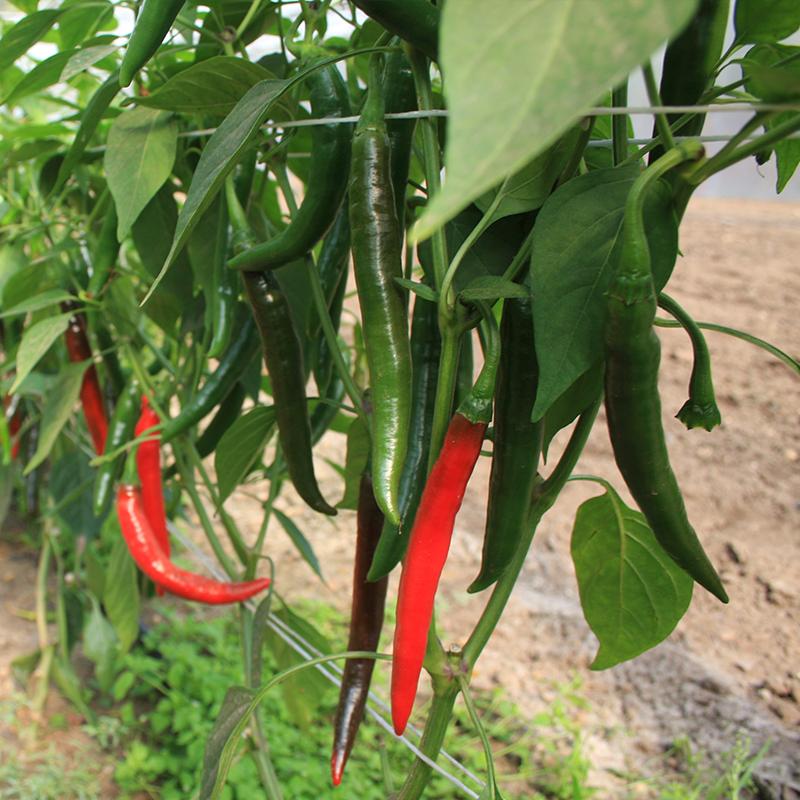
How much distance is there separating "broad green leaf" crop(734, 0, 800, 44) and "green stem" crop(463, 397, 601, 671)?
0.82 ft

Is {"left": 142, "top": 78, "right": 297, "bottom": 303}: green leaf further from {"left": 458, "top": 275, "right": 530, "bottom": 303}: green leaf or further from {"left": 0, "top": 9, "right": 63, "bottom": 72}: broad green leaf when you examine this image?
{"left": 0, "top": 9, "right": 63, "bottom": 72}: broad green leaf

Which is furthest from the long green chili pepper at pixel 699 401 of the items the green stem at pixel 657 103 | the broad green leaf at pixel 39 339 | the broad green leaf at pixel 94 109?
the broad green leaf at pixel 39 339

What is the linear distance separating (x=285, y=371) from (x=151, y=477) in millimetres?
395

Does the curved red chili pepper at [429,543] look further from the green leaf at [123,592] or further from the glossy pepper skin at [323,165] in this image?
the green leaf at [123,592]

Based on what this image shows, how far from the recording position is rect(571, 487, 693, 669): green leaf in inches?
27.5

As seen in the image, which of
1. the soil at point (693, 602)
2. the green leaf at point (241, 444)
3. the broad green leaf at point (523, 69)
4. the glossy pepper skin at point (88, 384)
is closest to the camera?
the broad green leaf at point (523, 69)

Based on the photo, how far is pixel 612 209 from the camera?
1.55ft

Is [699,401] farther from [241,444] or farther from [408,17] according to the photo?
[241,444]

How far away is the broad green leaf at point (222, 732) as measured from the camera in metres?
0.70

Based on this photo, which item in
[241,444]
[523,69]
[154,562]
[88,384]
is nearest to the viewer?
[523,69]

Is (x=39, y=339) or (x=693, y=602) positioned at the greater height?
(x=39, y=339)

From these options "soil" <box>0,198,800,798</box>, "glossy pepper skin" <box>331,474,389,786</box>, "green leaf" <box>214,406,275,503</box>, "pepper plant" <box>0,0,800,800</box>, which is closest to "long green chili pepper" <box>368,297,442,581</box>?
"pepper plant" <box>0,0,800,800</box>

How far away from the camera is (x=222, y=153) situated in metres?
0.50

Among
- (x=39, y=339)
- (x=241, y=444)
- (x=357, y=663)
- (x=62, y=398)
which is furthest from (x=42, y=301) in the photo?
(x=357, y=663)
